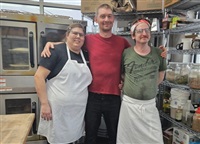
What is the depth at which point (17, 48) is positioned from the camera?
1.89 metres

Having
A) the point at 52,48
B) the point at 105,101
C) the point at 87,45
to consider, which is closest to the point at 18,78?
the point at 52,48

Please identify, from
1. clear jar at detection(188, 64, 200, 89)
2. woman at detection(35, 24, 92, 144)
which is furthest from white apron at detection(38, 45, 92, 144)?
clear jar at detection(188, 64, 200, 89)

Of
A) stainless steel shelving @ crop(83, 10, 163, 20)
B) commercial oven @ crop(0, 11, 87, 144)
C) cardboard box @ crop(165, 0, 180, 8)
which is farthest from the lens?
stainless steel shelving @ crop(83, 10, 163, 20)

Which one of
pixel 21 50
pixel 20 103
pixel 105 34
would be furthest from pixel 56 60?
pixel 20 103

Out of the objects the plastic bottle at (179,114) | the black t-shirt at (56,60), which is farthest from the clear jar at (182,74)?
the black t-shirt at (56,60)

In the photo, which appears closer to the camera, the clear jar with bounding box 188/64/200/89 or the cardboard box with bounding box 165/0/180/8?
the clear jar with bounding box 188/64/200/89

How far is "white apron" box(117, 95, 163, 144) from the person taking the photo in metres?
1.32

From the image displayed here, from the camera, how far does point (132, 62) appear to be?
4.42 feet

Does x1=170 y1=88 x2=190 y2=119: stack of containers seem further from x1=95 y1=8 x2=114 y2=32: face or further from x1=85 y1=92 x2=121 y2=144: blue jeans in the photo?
x1=95 y1=8 x2=114 y2=32: face

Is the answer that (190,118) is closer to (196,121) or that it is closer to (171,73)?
(196,121)

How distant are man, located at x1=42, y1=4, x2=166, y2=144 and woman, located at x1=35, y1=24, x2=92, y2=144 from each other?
75 millimetres

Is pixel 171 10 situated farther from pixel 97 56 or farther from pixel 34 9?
pixel 34 9

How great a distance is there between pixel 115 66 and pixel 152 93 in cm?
38

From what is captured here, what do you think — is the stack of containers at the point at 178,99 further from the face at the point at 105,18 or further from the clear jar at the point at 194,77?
the face at the point at 105,18
